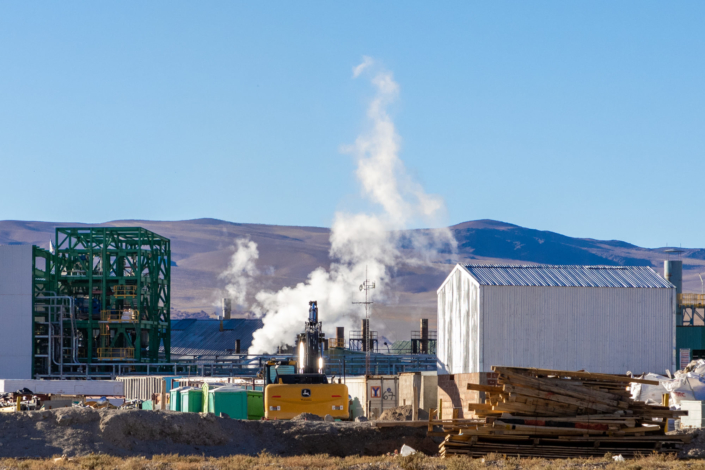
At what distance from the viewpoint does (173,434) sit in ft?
84.9

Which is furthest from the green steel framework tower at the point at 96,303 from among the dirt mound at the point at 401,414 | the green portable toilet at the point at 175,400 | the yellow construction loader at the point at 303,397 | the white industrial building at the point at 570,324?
the yellow construction loader at the point at 303,397

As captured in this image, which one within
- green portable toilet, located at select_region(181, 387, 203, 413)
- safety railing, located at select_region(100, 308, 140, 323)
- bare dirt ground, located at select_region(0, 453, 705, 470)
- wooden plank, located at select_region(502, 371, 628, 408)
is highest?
safety railing, located at select_region(100, 308, 140, 323)

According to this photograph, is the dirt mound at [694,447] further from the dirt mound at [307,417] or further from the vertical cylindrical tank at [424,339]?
the vertical cylindrical tank at [424,339]

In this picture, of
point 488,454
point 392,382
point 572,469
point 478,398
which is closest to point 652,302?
point 478,398

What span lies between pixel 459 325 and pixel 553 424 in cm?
1504

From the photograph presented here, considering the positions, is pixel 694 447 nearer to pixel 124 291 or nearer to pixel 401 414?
pixel 401 414

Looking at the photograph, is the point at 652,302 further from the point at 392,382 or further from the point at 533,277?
the point at 392,382

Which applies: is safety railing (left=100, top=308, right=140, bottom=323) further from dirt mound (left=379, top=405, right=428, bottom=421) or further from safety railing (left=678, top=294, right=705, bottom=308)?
safety railing (left=678, top=294, right=705, bottom=308)

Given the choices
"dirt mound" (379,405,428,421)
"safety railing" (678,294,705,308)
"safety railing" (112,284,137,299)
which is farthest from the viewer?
"safety railing" (678,294,705,308)

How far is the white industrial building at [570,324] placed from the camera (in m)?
36.5

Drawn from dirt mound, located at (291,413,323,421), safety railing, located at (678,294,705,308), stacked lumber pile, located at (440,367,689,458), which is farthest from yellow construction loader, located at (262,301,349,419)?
safety railing, located at (678,294,705,308)

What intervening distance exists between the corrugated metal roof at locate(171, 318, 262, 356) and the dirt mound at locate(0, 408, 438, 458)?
4964cm

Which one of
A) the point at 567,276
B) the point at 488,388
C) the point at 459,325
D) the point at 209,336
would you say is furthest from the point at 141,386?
the point at 209,336

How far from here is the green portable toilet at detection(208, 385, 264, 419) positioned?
32.9 metres
